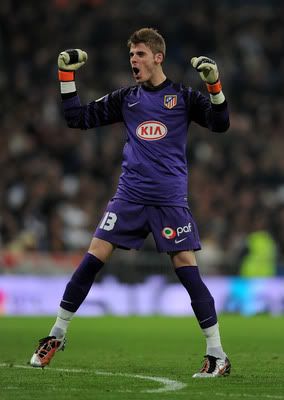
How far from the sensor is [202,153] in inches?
919

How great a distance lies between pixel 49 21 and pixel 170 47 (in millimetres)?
3060

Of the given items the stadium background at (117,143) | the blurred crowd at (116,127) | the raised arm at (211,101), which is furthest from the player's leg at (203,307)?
the blurred crowd at (116,127)

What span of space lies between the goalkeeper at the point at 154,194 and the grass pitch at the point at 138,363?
416 millimetres

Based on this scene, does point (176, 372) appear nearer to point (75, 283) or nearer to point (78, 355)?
point (75, 283)

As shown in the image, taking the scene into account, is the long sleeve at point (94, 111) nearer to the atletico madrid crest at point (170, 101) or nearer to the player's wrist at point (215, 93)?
the atletico madrid crest at point (170, 101)

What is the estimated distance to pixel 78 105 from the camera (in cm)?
803

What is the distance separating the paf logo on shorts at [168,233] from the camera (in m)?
7.67

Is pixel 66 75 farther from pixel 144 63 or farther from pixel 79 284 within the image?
pixel 79 284

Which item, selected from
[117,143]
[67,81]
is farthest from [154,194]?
[117,143]

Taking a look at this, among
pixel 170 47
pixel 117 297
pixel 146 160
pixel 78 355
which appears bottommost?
pixel 117 297

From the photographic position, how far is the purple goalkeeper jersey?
25.5 feet

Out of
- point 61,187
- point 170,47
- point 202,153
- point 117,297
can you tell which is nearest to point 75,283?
point 117,297

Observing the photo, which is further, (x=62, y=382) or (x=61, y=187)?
(x=61, y=187)

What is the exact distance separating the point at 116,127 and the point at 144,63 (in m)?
15.8
